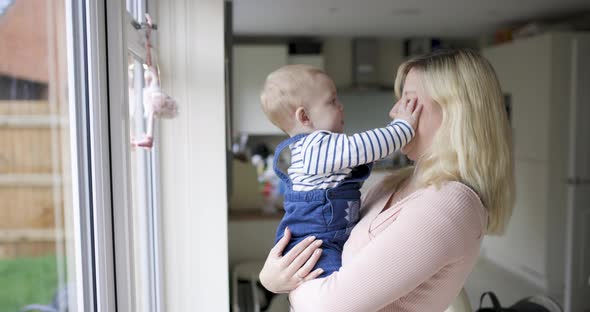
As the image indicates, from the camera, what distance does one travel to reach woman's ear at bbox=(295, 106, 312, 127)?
1202 mm

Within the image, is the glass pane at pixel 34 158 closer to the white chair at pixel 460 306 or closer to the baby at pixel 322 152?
the baby at pixel 322 152

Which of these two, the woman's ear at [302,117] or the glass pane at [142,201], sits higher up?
the woman's ear at [302,117]

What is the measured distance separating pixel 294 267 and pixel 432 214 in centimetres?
29

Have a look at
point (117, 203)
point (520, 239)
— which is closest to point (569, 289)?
point (520, 239)

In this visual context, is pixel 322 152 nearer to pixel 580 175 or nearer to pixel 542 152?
pixel 580 175

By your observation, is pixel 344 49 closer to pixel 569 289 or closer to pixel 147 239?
pixel 569 289

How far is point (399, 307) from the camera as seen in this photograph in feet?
3.31

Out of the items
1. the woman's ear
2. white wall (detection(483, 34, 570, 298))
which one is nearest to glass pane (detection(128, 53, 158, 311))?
the woman's ear

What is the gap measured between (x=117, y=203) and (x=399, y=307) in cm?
58

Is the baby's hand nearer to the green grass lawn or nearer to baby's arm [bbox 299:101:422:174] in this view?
baby's arm [bbox 299:101:422:174]

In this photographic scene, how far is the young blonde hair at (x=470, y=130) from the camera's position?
101 cm

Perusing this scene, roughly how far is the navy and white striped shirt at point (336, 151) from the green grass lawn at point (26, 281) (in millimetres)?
507

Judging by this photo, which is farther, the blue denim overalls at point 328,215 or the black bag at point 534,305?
the black bag at point 534,305

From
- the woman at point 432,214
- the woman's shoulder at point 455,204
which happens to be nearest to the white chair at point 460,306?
the woman at point 432,214
